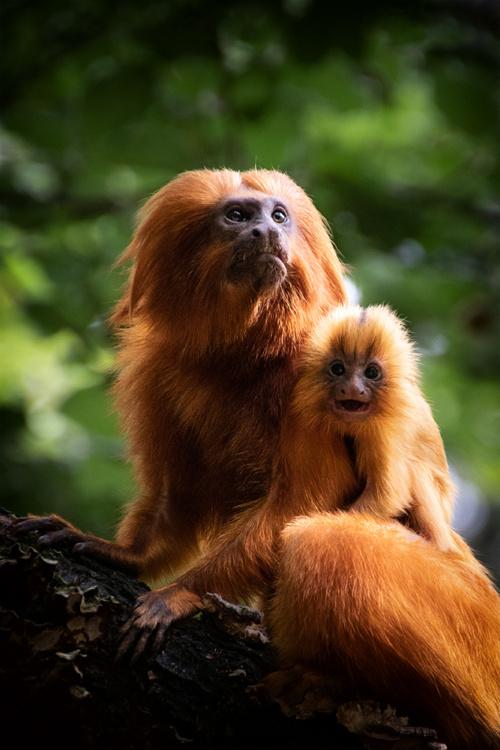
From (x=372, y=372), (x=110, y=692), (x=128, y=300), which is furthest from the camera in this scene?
(x=128, y=300)

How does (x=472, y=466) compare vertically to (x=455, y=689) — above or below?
above

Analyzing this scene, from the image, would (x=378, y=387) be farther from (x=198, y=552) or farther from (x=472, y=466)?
(x=472, y=466)

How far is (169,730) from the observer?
6.21 ft

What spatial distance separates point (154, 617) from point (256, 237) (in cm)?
122

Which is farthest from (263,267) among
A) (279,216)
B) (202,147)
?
(202,147)

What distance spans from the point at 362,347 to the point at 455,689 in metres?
0.99

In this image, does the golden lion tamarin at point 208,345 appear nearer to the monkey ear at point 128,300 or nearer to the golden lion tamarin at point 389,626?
the monkey ear at point 128,300

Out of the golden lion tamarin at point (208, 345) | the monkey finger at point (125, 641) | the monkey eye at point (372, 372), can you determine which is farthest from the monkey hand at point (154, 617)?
the monkey eye at point (372, 372)

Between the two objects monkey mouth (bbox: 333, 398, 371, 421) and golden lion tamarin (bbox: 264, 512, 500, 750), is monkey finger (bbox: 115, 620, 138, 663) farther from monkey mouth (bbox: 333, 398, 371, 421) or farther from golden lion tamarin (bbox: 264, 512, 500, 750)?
monkey mouth (bbox: 333, 398, 371, 421)

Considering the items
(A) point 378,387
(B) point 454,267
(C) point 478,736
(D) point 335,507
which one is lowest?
(C) point 478,736

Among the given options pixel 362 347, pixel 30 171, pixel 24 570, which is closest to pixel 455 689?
pixel 362 347

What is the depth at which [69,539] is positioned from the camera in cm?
225

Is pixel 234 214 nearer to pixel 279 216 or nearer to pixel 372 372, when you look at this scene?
pixel 279 216

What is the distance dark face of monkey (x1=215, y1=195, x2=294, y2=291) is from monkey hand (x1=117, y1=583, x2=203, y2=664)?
1.00 meters
